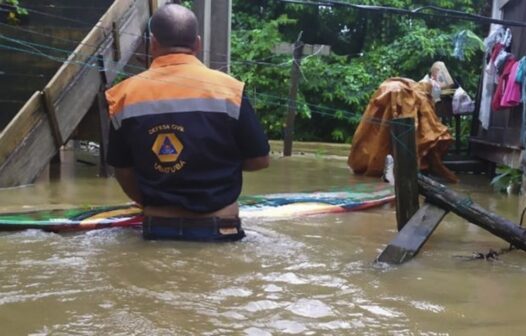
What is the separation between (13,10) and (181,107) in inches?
208

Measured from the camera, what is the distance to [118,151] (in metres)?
3.54

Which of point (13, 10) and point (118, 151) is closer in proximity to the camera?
point (118, 151)

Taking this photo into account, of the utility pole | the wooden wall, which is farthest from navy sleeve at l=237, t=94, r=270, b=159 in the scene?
the utility pole

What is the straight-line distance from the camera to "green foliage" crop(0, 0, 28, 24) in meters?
7.54

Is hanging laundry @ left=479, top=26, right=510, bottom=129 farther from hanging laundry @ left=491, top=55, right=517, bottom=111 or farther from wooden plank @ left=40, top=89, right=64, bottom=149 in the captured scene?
wooden plank @ left=40, top=89, right=64, bottom=149

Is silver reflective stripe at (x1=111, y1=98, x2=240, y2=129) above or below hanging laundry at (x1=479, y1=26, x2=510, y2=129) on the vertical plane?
below

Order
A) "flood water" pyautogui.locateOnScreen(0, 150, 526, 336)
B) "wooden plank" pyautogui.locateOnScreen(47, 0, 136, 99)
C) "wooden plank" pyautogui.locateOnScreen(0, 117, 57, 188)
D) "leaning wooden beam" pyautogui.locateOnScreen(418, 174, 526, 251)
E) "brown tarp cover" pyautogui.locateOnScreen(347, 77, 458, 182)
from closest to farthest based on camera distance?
"flood water" pyautogui.locateOnScreen(0, 150, 526, 336), "leaning wooden beam" pyautogui.locateOnScreen(418, 174, 526, 251), "wooden plank" pyautogui.locateOnScreen(0, 117, 57, 188), "wooden plank" pyautogui.locateOnScreen(47, 0, 136, 99), "brown tarp cover" pyautogui.locateOnScreen(347, 77, 458, 182)

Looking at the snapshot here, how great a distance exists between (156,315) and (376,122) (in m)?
6.61

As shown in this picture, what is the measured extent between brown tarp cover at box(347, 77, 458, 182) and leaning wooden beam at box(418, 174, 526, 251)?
4442mm

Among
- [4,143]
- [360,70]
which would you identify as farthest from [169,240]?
[360,70]

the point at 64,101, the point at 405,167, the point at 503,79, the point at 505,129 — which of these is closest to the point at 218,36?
the point at 64,101

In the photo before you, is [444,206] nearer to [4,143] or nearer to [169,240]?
[169,240]

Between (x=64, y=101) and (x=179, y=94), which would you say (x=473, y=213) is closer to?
(x=179, y=94)

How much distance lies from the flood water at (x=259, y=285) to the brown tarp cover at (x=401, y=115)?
4.17 m
